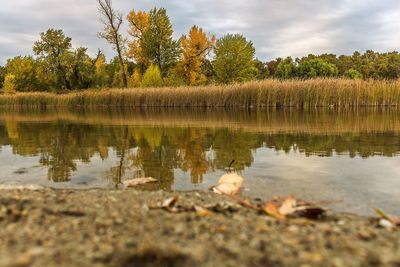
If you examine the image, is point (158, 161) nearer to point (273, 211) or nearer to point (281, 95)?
point (273, 211)

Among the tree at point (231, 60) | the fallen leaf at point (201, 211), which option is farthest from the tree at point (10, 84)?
the fallen leaf at point (201, 211)

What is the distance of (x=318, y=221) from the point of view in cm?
252

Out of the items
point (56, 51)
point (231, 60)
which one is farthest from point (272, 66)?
point (56, 51)

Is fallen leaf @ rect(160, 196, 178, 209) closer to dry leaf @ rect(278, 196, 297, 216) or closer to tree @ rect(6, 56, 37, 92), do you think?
dry leaf @ rect(278, 196, 297, 216)

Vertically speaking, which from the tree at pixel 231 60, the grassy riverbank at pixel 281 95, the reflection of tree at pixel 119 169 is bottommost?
the reflection of tree at pixel 119 169

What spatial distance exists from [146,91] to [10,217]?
26.1 m

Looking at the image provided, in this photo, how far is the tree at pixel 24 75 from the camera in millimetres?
50500

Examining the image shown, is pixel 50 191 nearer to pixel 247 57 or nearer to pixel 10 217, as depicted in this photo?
pixel 10 217

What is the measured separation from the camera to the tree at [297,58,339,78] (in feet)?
215

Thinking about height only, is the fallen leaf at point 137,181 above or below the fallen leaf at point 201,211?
below

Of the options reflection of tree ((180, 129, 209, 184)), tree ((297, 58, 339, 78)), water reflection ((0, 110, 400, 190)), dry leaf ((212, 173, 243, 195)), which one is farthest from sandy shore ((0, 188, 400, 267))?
tree ((297, 58, 339, 78))

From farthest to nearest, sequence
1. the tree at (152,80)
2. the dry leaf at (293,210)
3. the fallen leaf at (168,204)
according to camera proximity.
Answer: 1. the tree at (152,80)
2. the fallen leaf at (168,204)
3. the dry leaf at (293,210)

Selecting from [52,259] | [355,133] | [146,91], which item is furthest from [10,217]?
[146,91]

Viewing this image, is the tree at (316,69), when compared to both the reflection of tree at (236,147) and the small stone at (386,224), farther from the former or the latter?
the small stone at (386,224)
